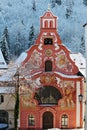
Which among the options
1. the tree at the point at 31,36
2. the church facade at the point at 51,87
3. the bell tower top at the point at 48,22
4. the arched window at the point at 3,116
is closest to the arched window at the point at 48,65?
the church facade at the point at 51,87

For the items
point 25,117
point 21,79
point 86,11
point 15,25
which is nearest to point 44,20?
point 21,79

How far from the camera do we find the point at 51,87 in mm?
51125

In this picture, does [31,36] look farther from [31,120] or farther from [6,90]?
[31,120]

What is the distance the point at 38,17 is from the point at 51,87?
3868 inches

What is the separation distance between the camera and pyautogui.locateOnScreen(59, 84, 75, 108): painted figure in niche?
51125 millimetres

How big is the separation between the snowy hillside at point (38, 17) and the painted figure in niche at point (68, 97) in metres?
81.0

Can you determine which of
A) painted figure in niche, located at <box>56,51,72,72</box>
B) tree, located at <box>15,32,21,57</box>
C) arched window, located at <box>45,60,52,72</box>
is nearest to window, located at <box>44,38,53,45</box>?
painted figure in niche, located at <box>56,51,72,72</box>

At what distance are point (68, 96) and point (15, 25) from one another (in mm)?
96907

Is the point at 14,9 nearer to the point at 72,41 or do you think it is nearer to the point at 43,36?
the point at 72,41

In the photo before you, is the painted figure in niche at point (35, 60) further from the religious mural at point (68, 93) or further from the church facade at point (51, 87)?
the religious mural at point (68, 93)

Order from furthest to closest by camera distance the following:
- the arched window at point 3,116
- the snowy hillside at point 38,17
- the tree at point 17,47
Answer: the snowy hillside at point 38,17, the tree at point 17,47, the arched window at point 3,116

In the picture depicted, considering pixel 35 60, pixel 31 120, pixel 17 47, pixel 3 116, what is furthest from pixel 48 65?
pixel 17 47

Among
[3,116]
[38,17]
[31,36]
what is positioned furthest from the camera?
[38,17]

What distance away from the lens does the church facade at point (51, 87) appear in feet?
167
